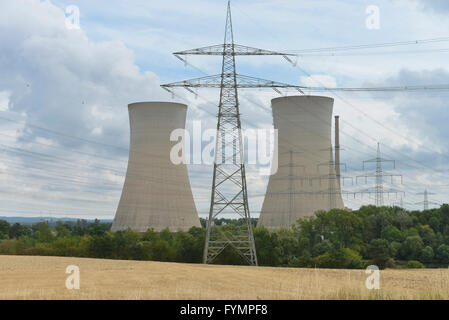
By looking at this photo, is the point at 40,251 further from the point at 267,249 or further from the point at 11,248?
the point at 267,249

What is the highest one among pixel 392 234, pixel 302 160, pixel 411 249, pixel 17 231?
pixel 302 160

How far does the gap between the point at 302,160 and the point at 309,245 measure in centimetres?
573

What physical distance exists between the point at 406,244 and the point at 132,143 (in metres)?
18.7

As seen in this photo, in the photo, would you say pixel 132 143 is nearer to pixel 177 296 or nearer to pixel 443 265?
pixel 443 265

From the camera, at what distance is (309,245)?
32.3 meters

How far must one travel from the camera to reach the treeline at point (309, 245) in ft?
93.2

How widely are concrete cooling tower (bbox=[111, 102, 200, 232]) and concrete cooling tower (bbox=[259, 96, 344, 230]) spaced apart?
6157 mm

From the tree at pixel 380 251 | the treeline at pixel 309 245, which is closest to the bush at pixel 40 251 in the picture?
the treeline at pixel 309 245

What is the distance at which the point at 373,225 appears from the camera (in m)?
40.4

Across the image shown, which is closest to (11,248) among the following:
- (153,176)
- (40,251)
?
(40,251)

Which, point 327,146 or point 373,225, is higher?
point 327,146

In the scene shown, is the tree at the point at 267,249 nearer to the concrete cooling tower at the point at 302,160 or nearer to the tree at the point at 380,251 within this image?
the tree at the point at 380,251

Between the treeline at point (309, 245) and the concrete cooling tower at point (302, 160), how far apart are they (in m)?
2.03
